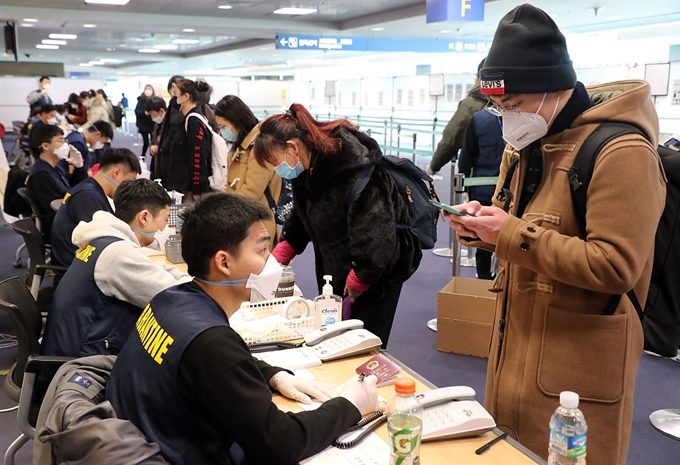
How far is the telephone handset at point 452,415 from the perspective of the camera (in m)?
1.62

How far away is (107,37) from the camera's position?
1680cm

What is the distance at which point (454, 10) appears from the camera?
8.70m

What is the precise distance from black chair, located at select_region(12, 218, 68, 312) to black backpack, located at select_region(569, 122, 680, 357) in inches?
118

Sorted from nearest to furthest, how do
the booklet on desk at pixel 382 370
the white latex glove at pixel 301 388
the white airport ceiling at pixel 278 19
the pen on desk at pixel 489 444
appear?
the pen on desk at pixel 489 444 < the white latex glove at pixel 301 388 < the booklet on desk at pixel 382 370 < the white airport ceiling at pixel 278 19

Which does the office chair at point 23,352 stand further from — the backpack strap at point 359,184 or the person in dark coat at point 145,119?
the person in dark coat at point 145,119

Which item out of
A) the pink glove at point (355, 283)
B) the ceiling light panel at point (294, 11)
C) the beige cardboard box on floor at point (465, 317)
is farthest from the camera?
the ceiling light panel at point (294, 11)

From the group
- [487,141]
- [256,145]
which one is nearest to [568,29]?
[487,141]

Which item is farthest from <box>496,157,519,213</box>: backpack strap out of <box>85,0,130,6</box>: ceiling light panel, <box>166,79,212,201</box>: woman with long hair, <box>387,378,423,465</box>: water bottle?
<box>85,0,130,6</box>: ceiling light panel

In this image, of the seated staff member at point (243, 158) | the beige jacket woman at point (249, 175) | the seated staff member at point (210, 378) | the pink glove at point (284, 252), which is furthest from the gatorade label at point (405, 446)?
the seated staff member at point (243, 158)

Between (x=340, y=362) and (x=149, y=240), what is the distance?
4.21 ft

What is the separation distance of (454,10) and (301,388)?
7.84m

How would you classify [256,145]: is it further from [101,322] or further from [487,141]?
[487,141]

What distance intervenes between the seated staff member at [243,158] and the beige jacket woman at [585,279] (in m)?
2.83

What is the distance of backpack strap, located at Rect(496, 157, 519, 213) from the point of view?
6.12 feet
